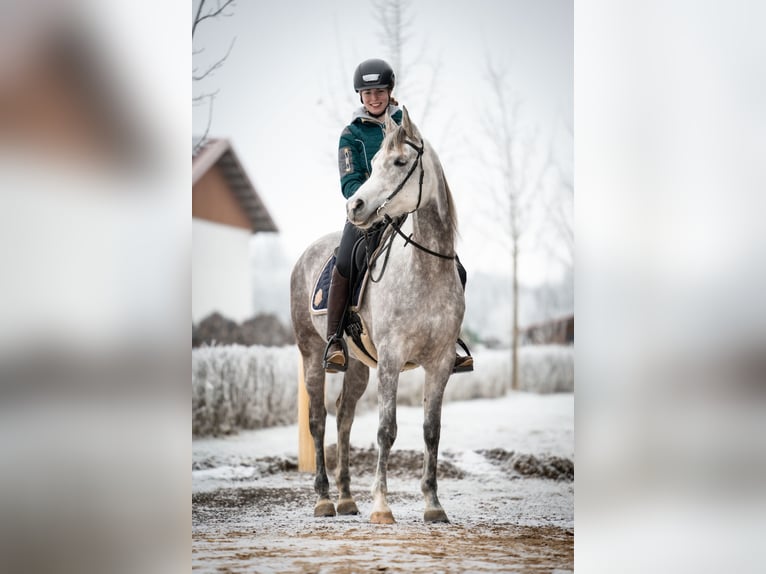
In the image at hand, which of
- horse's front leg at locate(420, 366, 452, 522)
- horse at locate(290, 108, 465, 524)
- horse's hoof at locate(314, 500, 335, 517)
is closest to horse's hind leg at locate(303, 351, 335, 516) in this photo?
horse's hoof at locate(314, 500, 335, 517)

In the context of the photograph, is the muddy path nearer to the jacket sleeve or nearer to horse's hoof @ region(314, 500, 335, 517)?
horse's hoof @ region(314, 500, 335, 517)

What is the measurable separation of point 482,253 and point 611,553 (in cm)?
211

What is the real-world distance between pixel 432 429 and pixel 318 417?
100 cm

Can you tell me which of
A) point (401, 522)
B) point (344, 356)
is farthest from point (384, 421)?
point (401, 522)

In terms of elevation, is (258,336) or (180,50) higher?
(180,50)

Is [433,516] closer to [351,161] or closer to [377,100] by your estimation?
[351,161]

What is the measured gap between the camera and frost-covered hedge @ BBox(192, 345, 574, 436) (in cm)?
611

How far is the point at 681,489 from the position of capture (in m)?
5.13

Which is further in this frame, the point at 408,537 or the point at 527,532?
Result: the point at 527,532

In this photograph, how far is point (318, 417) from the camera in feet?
18.9

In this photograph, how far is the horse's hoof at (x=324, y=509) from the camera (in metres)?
5.46

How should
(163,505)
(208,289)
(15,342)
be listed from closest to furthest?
(15,342)
(163,505)
(208,289)

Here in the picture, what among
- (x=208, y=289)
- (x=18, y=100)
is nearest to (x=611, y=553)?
(x=208, y=289)

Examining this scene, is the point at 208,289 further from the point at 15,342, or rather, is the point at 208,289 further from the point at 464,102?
the point at 464,102
